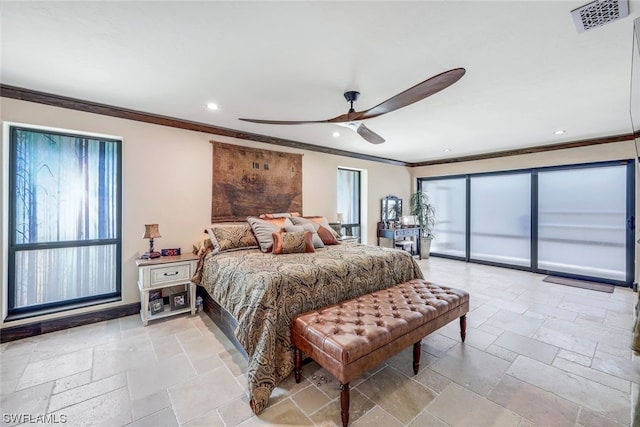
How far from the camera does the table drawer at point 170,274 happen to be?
3.00m

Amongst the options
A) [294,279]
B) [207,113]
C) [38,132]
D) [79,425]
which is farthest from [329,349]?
[38,132]

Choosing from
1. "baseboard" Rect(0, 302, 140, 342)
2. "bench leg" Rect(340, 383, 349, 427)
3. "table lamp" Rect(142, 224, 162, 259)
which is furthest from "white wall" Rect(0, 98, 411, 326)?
"bench leg" Rect(340, 383, 349, 427)

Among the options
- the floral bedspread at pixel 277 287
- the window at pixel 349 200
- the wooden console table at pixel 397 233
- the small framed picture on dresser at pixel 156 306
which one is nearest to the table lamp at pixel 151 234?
the small framed picture on dresser at pixel 156 306

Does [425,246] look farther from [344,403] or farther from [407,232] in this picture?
[344,403]

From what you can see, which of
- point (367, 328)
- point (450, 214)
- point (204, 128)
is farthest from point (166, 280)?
point (450, 214)

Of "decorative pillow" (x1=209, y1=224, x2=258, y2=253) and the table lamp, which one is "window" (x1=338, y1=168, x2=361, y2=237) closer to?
"decorative pillow" (x1=209, y1=224, x2=258, y2=253)

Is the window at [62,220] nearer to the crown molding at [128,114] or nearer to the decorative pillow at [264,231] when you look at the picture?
the crown molding at [128,114]

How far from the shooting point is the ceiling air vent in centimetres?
152

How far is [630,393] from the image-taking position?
1.91 metres

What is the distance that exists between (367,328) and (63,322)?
326cm

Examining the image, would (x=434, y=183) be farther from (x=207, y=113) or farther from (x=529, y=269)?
(x=207, y=113)

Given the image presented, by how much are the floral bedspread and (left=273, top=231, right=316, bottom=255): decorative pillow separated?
13cm

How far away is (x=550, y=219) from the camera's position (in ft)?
16.5

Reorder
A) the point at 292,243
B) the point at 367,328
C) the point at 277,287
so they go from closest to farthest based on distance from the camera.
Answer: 1. the point at 367,328
2. the point at 277,287
3. the point at 292,243
